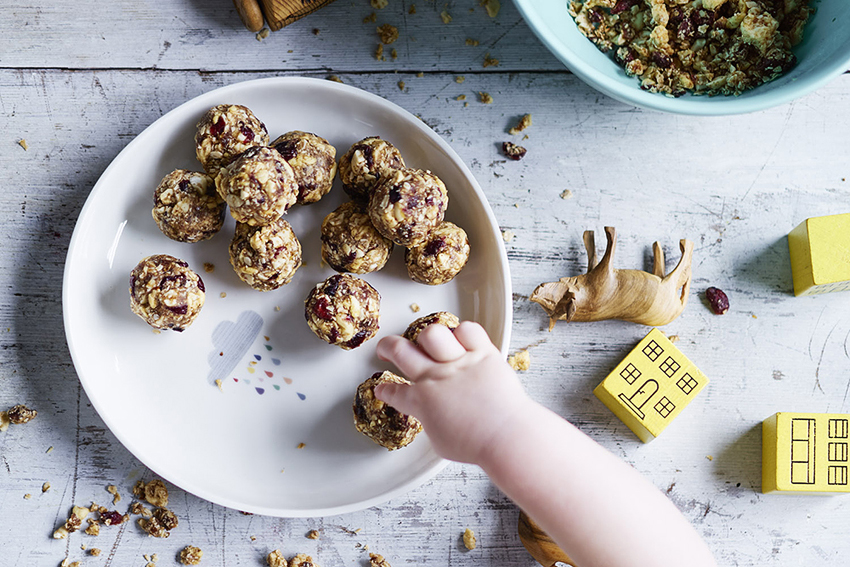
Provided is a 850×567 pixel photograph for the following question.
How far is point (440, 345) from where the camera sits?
0.78 meters

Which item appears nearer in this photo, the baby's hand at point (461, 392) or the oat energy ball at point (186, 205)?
the baby's hand at point (461, 392)

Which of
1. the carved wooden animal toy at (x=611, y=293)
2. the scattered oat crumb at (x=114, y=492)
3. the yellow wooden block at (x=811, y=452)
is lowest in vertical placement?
the scattered oat crumb at (x=114, y=492)

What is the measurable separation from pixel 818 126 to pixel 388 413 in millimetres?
905

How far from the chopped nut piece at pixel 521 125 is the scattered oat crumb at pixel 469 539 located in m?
0.69

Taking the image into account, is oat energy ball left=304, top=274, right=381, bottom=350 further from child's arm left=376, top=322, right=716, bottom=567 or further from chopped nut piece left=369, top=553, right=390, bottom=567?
chopped nut piece left=369, top=553, right=390, bottom=567

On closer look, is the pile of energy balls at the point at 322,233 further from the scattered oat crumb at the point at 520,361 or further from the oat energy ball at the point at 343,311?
the scattered oat crumb at the point at 520,361

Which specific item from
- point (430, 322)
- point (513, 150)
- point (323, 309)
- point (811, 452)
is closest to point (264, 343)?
point (323, 309)

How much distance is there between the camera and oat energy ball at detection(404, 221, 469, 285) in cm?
90

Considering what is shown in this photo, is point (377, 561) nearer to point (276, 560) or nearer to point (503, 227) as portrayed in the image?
point (276, 560)

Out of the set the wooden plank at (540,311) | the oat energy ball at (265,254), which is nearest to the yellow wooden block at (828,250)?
the wooden plank at (540,311)

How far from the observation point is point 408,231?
2.79ft

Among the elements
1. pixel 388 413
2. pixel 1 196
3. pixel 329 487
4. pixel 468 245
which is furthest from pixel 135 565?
pixel 468 245

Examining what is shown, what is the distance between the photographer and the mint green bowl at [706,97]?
807 mm

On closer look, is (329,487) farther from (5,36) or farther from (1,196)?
(5,36)
